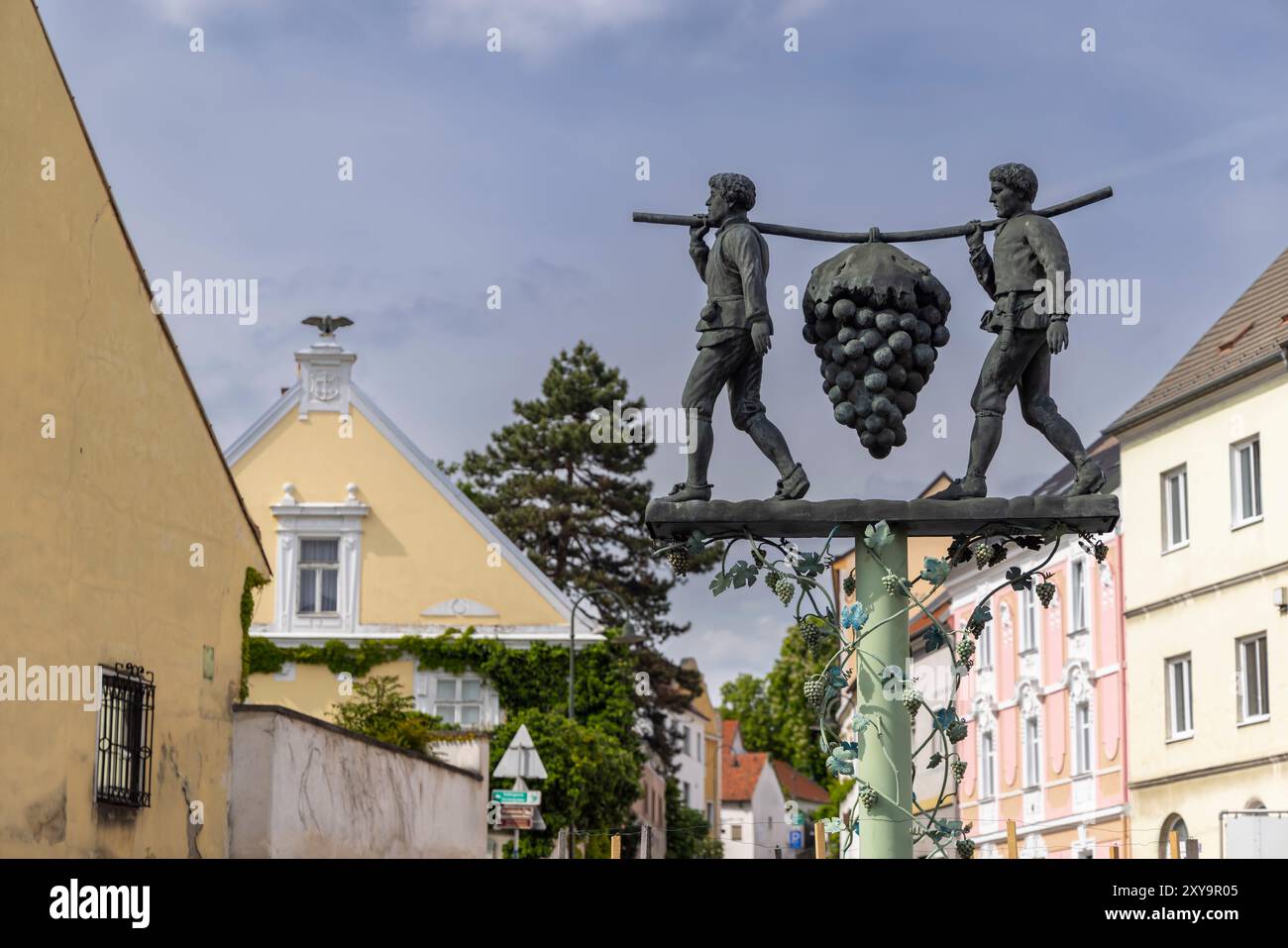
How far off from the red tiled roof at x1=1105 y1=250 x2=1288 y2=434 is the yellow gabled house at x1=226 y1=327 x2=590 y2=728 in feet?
40.8

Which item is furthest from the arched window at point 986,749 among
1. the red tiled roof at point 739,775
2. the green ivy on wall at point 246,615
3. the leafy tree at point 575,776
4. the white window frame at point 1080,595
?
the red tiled roof at point 739,775

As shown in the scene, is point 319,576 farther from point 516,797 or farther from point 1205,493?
point 516,797

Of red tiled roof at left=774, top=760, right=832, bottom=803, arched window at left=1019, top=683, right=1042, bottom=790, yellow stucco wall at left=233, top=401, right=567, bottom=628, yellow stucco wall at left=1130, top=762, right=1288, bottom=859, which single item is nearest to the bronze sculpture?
yellow stucco wall at left=1130, top=762, right=1288, bottom=859

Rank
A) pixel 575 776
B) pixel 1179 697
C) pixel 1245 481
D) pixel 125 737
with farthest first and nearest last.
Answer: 1. pixel 575 776
2. pixel 1179 697
3. pixel 1245 481
4. pixel 125 737

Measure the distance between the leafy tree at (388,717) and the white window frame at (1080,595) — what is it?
13.9 m

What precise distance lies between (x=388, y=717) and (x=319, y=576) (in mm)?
10661

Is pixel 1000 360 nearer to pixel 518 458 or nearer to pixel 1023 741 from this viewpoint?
pixel 1023 741

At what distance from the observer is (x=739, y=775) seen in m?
115

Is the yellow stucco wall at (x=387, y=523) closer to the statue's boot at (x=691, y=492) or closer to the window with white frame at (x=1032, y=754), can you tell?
the window with white frame at (x=1032, y=754)

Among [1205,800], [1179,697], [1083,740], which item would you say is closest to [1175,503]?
[1179,697]

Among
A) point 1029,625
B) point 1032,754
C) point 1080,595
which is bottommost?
point 1032,754
